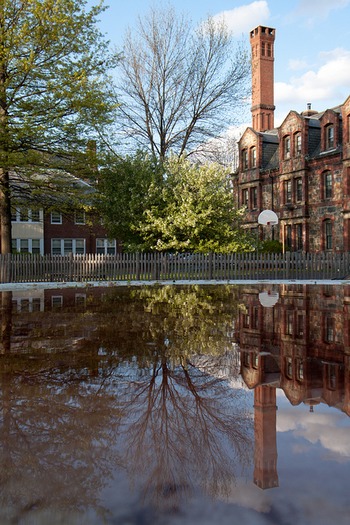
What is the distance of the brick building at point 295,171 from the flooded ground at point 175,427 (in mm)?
28178

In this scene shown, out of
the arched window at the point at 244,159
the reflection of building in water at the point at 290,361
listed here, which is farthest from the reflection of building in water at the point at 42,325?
the arched window at the point at 244,159

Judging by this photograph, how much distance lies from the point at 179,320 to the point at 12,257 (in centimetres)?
1552

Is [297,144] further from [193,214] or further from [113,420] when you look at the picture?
[113,420]

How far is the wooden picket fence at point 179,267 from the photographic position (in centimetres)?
2456

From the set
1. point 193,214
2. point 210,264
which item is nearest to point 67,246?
point 193,214

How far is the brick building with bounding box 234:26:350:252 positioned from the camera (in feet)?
114

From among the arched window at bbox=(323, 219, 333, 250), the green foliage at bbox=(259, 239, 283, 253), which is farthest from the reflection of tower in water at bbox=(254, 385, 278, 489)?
the arched window at bbox=(323, 219, 333, 250)

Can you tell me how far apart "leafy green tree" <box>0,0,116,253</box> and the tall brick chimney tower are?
2643cm

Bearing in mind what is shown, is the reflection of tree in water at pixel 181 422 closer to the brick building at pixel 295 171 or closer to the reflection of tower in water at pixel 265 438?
the reflection of tower in water at pixel 265 438

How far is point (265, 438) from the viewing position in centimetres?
400

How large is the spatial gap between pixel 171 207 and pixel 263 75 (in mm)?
27052

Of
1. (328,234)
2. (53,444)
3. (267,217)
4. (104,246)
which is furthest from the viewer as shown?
(104,246)

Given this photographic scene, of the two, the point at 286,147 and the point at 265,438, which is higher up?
the point at 286,147

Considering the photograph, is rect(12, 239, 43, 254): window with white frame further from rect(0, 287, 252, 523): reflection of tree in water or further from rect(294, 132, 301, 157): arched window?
rect(0, 287, 252, 523): reflection of tree in water
